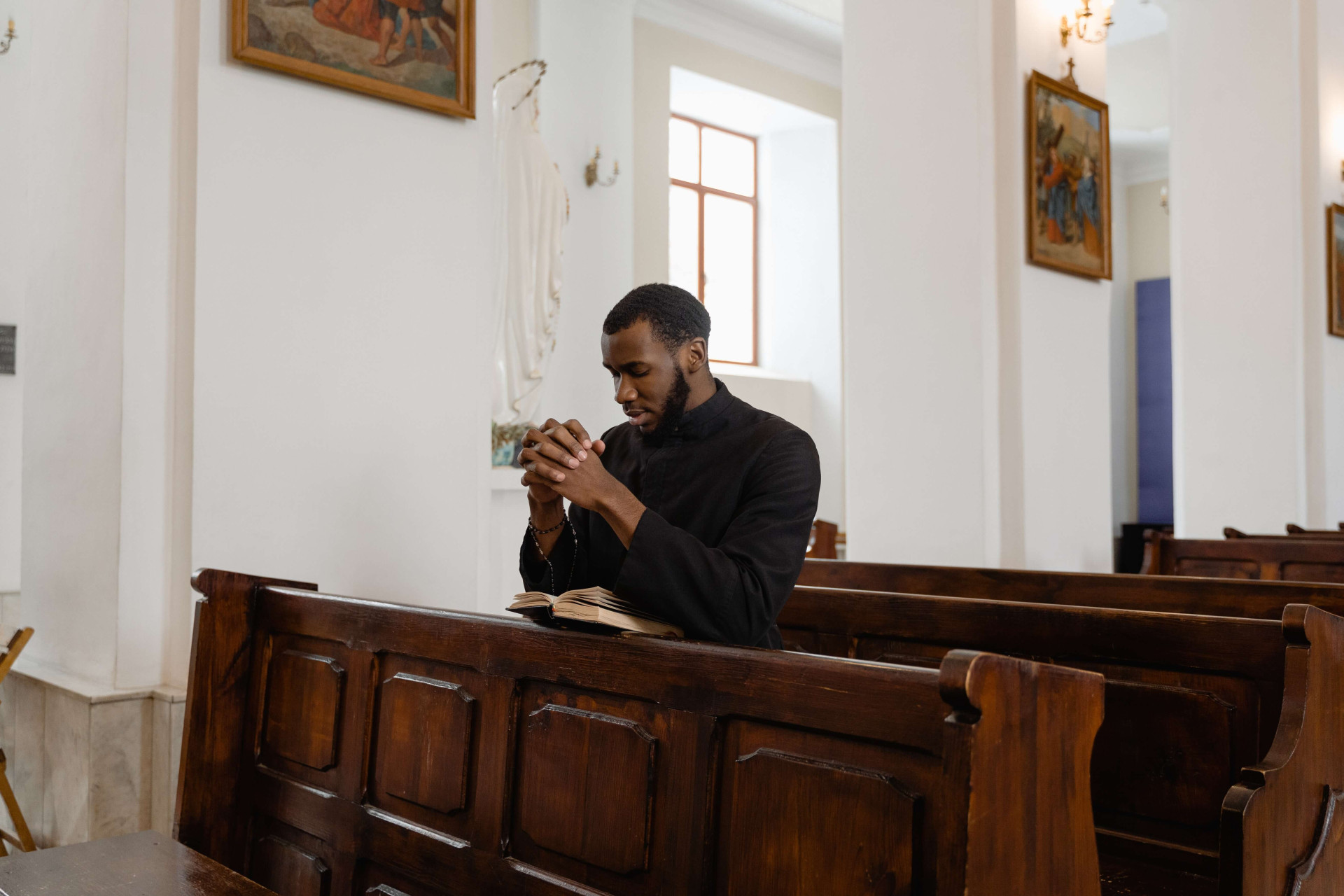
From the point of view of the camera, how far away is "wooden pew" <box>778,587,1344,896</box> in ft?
6.62

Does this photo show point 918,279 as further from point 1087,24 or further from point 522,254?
point 522,254

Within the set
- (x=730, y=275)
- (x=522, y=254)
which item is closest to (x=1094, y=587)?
(x=522, y=254)

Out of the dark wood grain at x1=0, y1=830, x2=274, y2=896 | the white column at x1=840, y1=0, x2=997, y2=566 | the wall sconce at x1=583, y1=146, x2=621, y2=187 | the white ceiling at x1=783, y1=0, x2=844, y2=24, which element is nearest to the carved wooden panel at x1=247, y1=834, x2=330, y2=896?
the dark wood grain at x1=0, y1=830, x2=274, y2=896

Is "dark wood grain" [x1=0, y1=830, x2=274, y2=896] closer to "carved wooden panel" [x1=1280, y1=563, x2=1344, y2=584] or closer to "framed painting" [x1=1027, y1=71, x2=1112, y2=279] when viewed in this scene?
"framed painting" [x1=1027, y1=71, x2=1112, y2=279]

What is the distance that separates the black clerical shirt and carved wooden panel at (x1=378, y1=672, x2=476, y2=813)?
339mm

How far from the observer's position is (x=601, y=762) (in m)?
1.81

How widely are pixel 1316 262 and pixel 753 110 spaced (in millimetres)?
5238

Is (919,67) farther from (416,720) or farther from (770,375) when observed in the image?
(770,375)

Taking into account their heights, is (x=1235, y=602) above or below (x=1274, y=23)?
below

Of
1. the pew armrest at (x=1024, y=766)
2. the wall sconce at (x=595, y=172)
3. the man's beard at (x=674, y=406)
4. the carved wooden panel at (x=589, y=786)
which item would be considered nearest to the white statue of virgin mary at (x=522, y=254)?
the wall sconce at (x=595, y=172)

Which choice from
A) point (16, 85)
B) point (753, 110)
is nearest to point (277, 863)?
point (16, 85)

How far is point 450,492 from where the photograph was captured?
340cm

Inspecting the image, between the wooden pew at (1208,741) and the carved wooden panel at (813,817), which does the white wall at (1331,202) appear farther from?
the carved wooden panel at (813,817)

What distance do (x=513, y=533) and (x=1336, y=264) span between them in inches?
232
